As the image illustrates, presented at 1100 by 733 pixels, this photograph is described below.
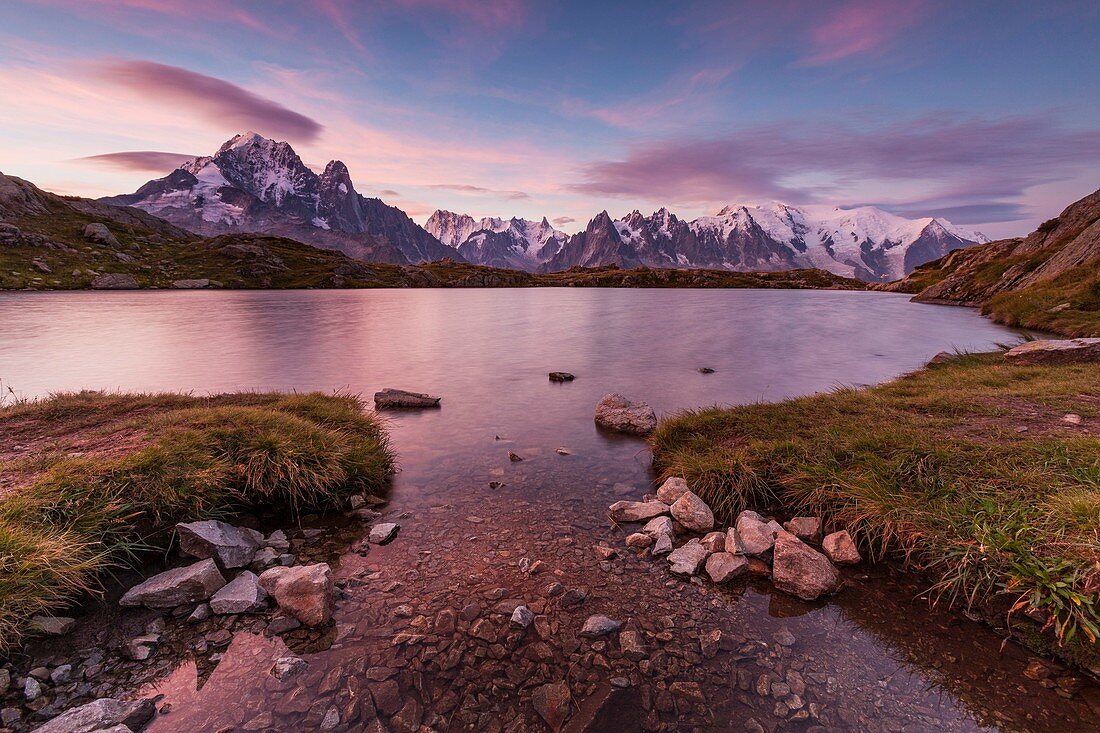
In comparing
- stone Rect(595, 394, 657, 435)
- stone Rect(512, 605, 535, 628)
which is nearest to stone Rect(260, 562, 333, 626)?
stone Rect(512, 605, 535, 628)

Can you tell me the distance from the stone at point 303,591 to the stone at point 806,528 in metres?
9.49

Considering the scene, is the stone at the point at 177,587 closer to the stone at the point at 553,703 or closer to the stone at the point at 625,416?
the stone at the point at 553,703

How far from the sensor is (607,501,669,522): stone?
10547 millimetres

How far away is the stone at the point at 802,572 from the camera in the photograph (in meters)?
8.05

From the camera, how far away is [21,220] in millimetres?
160000

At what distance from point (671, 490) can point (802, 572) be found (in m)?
3.61

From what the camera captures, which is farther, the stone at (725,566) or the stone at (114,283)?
the stone at (114,283)

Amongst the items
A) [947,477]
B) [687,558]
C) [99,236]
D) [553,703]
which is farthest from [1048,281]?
[99,236]

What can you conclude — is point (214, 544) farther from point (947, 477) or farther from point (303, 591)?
point (947, 477)

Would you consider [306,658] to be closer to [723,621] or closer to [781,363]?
[723,621]

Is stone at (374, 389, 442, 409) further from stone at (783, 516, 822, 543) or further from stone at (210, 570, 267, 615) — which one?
stone at (783, 516, 822, 543)

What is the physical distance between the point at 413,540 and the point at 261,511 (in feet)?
13.2

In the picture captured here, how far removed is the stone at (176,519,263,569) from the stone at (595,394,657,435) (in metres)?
12.0

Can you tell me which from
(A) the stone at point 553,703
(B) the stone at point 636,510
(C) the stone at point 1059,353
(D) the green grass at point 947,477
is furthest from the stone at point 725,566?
(C) the stone at point 1059,353
